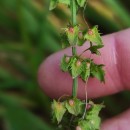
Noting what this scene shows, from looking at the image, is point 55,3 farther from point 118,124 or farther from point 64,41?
point 118,124

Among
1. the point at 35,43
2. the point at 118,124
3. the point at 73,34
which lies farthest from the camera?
the point at 35,43

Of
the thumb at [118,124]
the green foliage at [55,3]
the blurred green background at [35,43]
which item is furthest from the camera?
the blurred green background at [35,43]

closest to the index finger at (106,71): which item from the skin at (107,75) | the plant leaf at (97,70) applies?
the skin at (107,75)

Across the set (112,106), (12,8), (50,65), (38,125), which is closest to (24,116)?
(38,125)

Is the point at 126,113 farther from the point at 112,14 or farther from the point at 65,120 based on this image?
the point at 112,14

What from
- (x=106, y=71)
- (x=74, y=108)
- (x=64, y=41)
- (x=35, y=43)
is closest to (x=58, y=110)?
(x=74, y=108)

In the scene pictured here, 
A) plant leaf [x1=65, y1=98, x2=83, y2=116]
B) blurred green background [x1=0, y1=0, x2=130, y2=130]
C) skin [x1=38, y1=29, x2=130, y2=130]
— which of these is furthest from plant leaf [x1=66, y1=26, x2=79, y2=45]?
blurred green background [x1=0, y1=0, x2=130, y2=130]

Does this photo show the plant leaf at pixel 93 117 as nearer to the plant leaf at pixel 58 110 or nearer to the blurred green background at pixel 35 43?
the plant leaf at pixel 58 110
